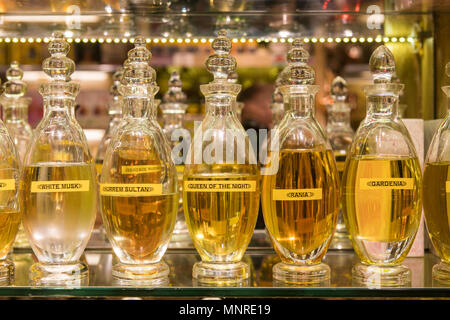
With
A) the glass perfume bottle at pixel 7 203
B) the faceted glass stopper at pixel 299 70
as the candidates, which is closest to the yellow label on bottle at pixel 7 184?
the glass perfume bottle at pixel 7 203

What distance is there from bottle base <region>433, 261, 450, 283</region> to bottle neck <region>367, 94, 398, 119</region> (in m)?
0.23

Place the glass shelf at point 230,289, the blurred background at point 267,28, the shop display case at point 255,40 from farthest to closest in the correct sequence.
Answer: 1. the blurred background at point 267,28
2. the shop display case at point 255,40
3. the glass shelf at point 230,289

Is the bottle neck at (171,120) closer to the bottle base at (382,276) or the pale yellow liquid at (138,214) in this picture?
the pale yellow liquid at (138,214)

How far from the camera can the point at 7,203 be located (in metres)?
0.87

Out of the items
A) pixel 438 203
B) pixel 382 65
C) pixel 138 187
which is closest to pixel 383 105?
pixel 382 65

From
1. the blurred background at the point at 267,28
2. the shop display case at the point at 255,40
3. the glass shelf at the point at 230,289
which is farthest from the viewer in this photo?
the blurred background at the point at 267,28

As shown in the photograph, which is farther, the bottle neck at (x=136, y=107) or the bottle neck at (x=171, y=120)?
the bottle neck at (x=171, y=120)

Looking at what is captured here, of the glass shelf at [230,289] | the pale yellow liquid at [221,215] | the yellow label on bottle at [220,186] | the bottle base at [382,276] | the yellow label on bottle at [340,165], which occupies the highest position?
the yellow label on bottle at [340,165]

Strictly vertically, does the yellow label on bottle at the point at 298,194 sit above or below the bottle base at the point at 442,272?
above

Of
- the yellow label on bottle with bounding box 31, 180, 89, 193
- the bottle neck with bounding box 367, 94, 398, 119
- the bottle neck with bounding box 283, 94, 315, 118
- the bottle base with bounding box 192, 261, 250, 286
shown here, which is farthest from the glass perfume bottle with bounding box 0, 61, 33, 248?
the bottle neck with bounding box 367, 94, 398, 119

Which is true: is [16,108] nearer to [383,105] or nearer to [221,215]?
[221,215]

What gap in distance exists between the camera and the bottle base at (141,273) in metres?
0.81
